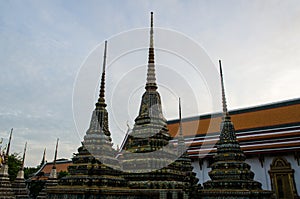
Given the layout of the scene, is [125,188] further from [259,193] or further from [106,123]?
[259,193]

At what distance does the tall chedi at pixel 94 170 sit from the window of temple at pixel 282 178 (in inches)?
471

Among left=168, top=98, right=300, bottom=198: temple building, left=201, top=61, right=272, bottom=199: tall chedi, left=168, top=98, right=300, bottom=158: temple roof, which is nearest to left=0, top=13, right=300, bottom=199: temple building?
left=201, top=61, right=272, bottom=199: tall chedi

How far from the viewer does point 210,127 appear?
23.9 metres

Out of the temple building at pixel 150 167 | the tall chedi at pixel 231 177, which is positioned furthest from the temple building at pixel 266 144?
the tall chedi at pixel 231 177

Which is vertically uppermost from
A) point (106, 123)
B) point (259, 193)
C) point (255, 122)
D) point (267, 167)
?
point (255, 122)

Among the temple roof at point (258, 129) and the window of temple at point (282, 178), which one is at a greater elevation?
the temple roof at point (258, 129)

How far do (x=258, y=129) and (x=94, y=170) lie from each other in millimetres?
14501

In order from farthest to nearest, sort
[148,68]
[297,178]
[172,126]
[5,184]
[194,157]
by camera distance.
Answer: [172,126], [194,157], [297,178], [5,184], [148,68]

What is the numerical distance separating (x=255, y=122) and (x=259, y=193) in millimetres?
12655

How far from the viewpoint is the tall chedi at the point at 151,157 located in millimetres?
10555

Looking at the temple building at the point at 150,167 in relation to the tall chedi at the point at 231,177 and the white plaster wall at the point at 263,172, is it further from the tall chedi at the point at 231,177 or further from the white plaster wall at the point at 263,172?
the white plaster wall at the point at 263,172

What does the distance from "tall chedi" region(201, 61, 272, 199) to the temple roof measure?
7.91m

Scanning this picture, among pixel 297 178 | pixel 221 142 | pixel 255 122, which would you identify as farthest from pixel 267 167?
pixel 221 142

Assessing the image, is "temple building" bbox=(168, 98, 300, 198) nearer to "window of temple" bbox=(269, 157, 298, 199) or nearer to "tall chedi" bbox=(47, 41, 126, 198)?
"window of temple" bbox=(269, 157, 298, 199)
